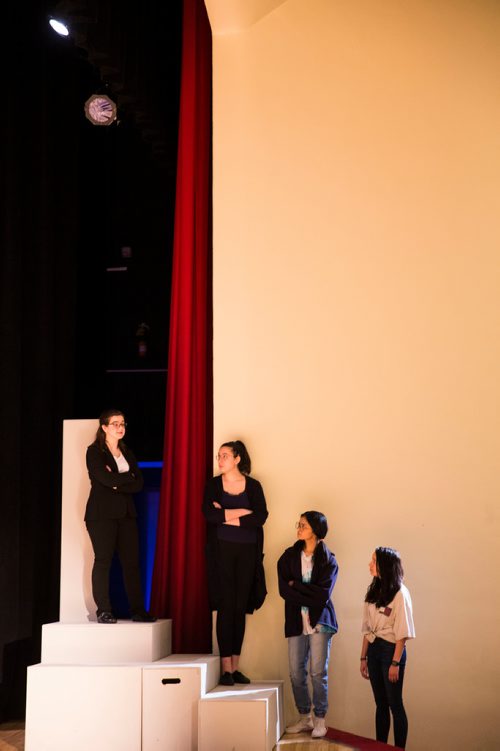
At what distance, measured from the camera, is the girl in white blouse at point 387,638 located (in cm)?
439

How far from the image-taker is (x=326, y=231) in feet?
18.1

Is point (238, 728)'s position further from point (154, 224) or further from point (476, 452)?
point (154, 224)

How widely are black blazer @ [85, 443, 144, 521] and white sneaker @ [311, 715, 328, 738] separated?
1.61 m

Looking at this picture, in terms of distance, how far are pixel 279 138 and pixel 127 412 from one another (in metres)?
2.65

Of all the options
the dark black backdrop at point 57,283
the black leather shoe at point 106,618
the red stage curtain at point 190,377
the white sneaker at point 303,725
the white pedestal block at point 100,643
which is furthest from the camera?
the dark black backdrop at point 57,283

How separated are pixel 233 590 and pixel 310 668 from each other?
0.63 meters

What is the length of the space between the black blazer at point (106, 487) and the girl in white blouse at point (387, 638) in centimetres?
155

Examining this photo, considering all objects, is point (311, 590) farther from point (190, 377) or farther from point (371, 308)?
point (371, 308)

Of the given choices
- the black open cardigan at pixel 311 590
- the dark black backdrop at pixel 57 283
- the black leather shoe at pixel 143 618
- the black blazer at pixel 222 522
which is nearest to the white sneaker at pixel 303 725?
the black open cardigan at pixel 311 590

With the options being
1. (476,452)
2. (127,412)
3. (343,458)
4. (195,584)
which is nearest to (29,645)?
(195,584)

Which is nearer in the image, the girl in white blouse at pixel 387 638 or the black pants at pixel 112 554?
the girl in white blouse at pixel 387 638

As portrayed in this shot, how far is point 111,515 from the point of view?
202 inches

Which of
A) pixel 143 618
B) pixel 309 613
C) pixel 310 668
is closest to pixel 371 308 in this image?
pixel 309 613

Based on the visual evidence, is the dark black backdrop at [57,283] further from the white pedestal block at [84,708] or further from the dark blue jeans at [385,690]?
the dark blue jeans at [385,690]
